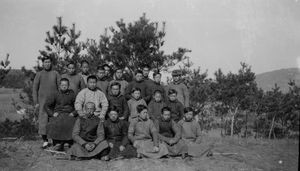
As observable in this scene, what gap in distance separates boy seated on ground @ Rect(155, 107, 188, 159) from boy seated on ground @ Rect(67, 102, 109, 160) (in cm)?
131

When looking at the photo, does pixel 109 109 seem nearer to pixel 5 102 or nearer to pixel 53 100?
pixel 53 100

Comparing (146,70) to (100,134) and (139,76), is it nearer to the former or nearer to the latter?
(139,76)

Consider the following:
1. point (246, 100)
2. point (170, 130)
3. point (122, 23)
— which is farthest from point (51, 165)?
point (246, 100)

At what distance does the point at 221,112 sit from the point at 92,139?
43.1 ft

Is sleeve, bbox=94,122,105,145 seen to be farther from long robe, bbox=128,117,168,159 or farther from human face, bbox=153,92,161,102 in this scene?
human face, bbox=153,92,161,102

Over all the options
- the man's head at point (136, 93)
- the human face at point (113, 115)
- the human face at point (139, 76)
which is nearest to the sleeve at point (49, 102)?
the human face at point (113, 115)

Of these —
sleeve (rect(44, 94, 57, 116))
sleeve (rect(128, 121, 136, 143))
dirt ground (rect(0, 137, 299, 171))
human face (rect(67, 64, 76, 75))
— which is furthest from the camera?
human face (rect(67, 64, 76, 75))

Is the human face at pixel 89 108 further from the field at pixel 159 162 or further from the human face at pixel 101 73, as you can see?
the human face at pixel 101 73

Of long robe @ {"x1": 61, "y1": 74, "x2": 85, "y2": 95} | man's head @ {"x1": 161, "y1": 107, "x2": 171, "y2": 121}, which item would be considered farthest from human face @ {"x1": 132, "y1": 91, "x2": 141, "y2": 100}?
long robe @ {"x1": 61, "y1": 74, "x2": 85, "y2": 95}

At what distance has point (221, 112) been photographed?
17781mm

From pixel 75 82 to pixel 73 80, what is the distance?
0.07 m

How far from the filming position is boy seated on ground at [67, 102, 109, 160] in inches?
219

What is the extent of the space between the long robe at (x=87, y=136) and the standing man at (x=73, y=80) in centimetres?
125

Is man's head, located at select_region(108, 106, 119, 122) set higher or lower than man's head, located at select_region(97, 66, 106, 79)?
lower
